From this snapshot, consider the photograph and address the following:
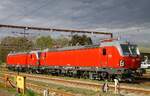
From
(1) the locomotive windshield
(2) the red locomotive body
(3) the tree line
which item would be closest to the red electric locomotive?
(1) the locomotive windshield

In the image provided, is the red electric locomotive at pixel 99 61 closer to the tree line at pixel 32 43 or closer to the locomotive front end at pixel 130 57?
the locomotive front end at pixel 130 57

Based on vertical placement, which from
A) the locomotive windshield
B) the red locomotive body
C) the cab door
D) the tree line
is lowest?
the red locomotive body

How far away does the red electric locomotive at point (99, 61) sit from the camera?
2916 cm

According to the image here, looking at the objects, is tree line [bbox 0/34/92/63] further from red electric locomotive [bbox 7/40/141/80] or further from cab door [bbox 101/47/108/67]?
cab door [bbox 101/47/108/67]

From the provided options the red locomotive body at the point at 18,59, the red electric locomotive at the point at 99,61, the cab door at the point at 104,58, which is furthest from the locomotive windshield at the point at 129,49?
the red locomotive body at the point at 18,59

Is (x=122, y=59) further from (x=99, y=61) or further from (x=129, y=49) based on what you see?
(x=99, y=61)

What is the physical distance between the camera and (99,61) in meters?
32.6

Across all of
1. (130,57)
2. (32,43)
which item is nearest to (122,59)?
(130,57)

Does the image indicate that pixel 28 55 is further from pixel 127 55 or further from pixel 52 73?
pixel 127 55

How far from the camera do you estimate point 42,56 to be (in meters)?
51.5

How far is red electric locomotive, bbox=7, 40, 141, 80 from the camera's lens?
2916 cm

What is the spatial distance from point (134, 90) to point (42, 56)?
101 ft

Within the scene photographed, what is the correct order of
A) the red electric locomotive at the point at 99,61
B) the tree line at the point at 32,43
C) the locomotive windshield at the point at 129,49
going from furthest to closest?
the tree line at the point at 32,43, the locomotive windshield at the point at 129,49, the red electric locomotive at the point at 99,61

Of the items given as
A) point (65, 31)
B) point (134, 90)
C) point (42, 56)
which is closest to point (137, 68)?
point (134, 90)
